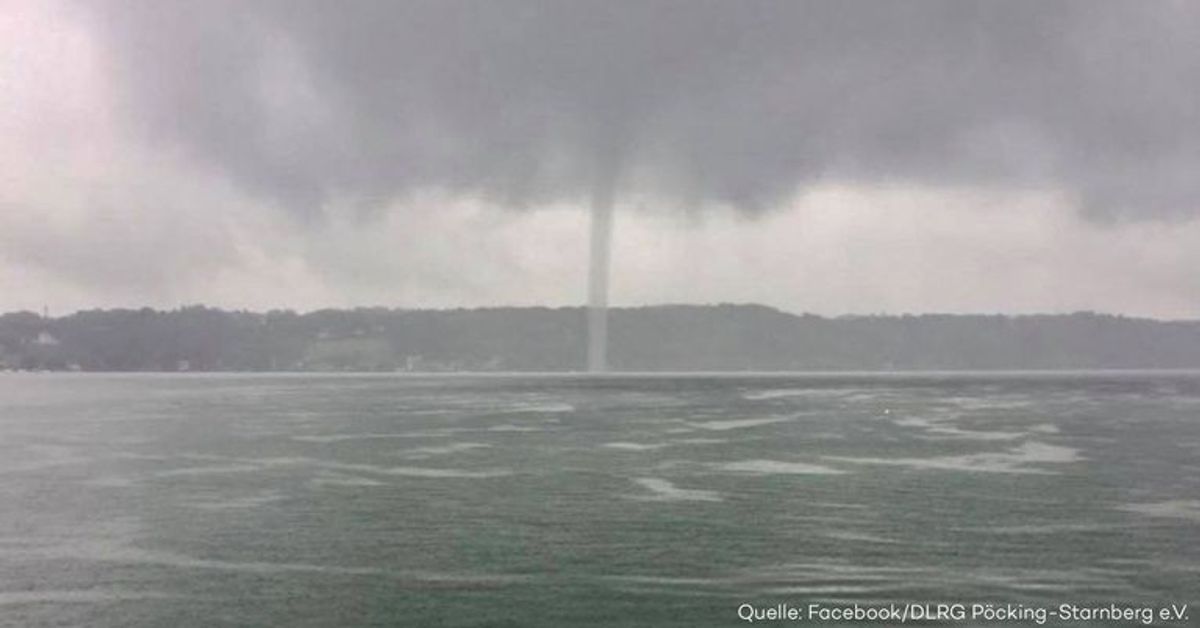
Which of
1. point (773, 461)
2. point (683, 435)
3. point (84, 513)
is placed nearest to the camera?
point (84, 513)

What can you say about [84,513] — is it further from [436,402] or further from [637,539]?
[436,402]

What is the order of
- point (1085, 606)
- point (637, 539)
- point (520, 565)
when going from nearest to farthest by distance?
point (1085, 606), point (520, 565), point (637, 539)

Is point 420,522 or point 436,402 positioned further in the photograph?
point 436,402

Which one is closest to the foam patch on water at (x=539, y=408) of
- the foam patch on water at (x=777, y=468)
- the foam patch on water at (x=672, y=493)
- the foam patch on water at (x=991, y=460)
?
the foam patch on water at (x=777, y=468)

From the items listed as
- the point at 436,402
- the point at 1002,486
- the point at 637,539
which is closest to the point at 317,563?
the point at 637,539

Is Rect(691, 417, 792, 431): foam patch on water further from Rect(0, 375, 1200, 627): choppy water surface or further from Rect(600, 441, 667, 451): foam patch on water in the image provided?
Rect(600, 441, 667, 451): foam patch on water

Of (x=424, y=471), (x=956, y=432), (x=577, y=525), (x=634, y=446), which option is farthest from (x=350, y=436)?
(x=577, y=525)

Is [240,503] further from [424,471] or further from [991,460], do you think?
[991,460]
